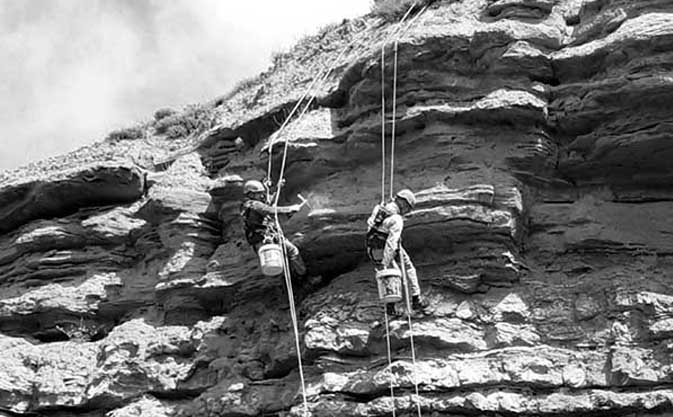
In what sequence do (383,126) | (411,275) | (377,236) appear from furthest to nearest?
1. (383,126)
2. (377,236)
3. (411,275)

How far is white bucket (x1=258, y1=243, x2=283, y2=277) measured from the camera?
52.5 feet

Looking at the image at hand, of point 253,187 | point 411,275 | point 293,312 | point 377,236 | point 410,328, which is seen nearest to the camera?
point 410,328

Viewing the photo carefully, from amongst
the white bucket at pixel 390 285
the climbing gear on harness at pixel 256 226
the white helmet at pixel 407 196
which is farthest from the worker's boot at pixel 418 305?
the climbing gear on harness at pixel 256 226

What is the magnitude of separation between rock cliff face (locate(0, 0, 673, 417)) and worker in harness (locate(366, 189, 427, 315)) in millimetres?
296

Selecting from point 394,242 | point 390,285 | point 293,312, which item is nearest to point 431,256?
point 394,242

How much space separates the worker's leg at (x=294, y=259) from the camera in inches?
658

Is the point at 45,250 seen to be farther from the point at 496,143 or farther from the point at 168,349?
the point at 496,143

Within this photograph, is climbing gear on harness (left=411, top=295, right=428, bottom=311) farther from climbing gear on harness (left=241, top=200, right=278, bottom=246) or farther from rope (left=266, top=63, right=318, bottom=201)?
rope (left=266, top=63, right=318, bottom=201)

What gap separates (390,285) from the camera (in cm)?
1498

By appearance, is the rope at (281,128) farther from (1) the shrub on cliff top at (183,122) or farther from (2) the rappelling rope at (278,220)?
(1) the shrub on cliff top at (183,122)

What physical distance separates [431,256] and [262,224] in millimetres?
2524

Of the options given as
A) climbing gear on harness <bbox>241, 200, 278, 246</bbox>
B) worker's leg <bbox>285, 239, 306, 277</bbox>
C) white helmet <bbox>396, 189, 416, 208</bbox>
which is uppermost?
climbing gear on harness <bbox>241, 200, 278, 246</bbox>

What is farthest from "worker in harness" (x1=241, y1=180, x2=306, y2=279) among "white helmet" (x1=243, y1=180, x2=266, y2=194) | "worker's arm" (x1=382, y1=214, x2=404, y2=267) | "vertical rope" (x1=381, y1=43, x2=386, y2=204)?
"worker's arm" (x1=382, y1=214, x2=404, y2=267)

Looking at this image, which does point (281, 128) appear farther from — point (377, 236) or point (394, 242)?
point (394, 242)
